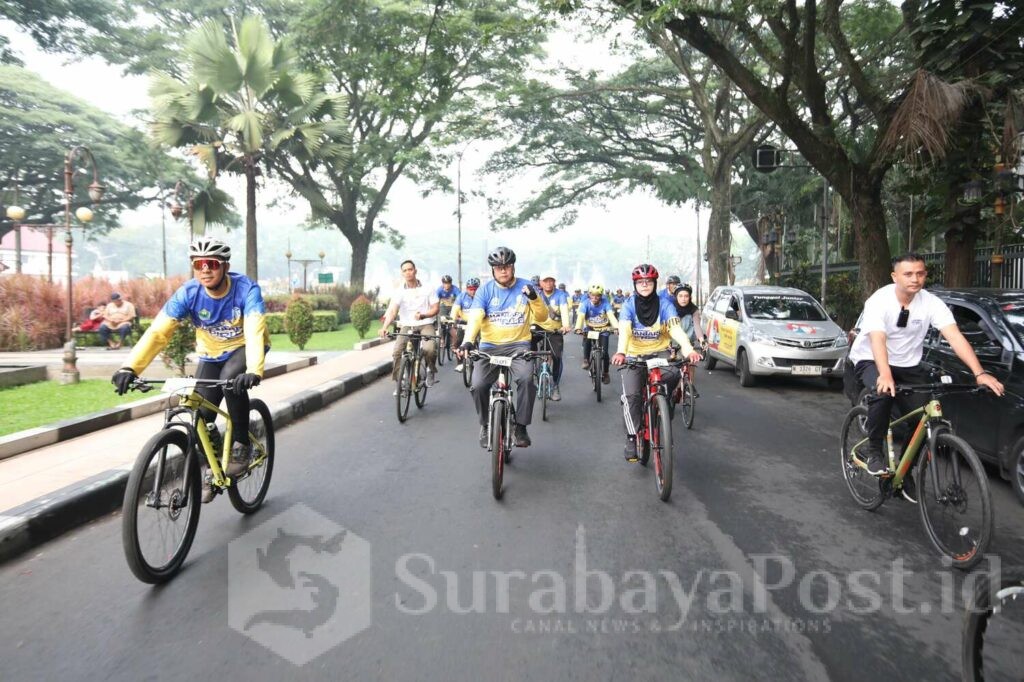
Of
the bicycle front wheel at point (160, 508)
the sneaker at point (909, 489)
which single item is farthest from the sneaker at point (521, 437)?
the sneaker at point (909, 489)

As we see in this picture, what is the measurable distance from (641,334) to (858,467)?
6.59 ft

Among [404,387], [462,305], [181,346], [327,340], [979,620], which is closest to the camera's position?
[979,620]

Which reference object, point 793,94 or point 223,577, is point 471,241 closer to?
point 793,94

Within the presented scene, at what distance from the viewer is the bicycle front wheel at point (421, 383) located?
9406 mm

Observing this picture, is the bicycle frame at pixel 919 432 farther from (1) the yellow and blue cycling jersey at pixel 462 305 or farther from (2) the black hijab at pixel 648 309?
(1) the yellow and blue cycling jersey at pixel 462 305

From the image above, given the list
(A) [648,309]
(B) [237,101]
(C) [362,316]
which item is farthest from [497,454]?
(B) [237,101]

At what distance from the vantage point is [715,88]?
24.8 m

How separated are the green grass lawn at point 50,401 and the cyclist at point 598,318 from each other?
6649 mm

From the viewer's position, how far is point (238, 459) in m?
4.62

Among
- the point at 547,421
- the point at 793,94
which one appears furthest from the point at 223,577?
the point at 793,94

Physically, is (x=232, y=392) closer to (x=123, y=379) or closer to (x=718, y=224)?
(x=123, y=379)

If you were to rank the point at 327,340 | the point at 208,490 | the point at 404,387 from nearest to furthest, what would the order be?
1. the point at 208,490
2. the point at 404,387
3. the point at 327,340

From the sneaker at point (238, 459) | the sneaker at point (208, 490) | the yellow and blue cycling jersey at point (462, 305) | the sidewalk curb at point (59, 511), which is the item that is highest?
the yellow and blue cycling jersey at point (462, 305)

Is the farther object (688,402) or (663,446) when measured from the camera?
(688,402)
